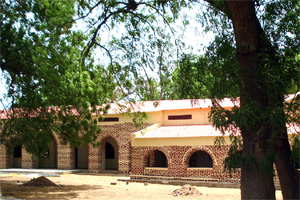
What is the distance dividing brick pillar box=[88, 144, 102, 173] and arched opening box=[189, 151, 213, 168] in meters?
6.55

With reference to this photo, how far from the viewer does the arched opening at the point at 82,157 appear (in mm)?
31359

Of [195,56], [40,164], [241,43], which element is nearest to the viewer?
[241,43]

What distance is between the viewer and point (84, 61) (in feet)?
43.2

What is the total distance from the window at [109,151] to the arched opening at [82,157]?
1.73m

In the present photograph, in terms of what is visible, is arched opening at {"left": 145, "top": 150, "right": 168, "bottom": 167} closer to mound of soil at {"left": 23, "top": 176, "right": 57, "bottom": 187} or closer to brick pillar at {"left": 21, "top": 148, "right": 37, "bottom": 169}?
mound of soil at {"left": 23, "top": 176, "right": 57, "bottom": 187}

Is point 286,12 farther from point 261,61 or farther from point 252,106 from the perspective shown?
point 252,106

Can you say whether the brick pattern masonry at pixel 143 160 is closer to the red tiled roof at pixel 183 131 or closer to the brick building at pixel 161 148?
the brick building at pixel 161 148

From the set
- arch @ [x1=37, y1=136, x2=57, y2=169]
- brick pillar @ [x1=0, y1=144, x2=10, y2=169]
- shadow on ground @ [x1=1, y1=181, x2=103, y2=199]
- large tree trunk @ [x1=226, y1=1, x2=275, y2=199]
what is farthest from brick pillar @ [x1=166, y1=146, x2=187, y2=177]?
brick pillar @ [x1=0, y1=144, x2=10, y2=169]

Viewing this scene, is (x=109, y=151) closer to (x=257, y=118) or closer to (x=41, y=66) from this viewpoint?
(x=41, y=66)

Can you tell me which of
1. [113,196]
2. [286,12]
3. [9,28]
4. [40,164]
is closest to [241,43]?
[286,12]

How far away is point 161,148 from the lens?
2270cm

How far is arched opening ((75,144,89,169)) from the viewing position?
3136 centimetres

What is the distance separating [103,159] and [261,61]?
22260 millimetres

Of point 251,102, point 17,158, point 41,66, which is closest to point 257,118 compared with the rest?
point 251,102
